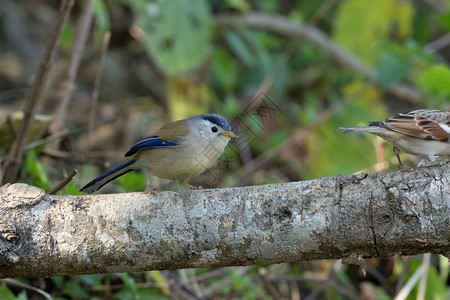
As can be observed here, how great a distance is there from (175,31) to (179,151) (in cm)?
291

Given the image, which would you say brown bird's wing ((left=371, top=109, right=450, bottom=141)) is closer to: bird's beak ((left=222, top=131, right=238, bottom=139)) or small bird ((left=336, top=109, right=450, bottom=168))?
small bird ((left=336, top=109, right=450, bottom=168))

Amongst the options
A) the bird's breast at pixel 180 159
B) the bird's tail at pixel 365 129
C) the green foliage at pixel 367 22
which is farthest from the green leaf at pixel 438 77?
the green foliage at pixel 367 22

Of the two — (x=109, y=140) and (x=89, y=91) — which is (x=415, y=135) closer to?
(x=109, y=140)

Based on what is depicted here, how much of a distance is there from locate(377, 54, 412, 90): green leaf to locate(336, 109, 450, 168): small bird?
6.95 feet

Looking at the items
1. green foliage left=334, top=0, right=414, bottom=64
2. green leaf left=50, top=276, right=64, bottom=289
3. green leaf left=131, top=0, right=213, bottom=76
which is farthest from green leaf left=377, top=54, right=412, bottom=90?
green leaf left=50, top=276, right=64, bottom=289

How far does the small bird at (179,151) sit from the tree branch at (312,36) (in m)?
3.75

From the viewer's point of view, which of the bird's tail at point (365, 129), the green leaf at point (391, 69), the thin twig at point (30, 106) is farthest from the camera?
the green leaf at point (391, 69)

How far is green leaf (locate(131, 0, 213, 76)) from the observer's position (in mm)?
5762

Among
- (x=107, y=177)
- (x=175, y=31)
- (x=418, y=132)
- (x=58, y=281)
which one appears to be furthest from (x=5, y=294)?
(x=175, y=31)

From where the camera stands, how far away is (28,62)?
297 inches

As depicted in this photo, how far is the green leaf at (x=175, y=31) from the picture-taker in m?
5.76

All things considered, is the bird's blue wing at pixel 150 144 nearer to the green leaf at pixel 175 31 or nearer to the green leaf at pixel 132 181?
the green leaf at pixel 132 181

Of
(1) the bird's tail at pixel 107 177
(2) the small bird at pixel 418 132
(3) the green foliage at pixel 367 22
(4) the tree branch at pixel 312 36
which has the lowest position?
(1) the bird's tail at pixel 107 177

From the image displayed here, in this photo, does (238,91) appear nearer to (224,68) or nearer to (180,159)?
(224,68)
